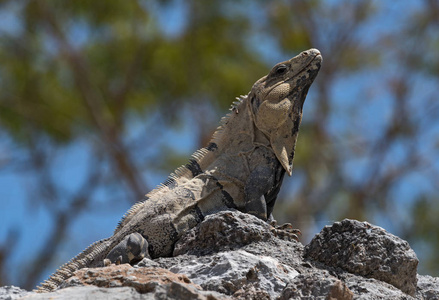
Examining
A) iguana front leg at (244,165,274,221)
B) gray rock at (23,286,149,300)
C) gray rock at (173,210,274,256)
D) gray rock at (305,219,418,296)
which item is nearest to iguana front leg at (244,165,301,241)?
iguana front leg at (244,165,274,221)

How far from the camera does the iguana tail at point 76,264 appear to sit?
521 centimetres

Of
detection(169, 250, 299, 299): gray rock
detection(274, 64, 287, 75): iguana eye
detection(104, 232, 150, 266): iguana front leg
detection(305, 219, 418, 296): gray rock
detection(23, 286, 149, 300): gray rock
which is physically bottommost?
detection(23, 286, 149, 300): gray rock

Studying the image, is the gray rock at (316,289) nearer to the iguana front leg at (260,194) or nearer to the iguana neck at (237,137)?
the iguana front leg at (260,194)

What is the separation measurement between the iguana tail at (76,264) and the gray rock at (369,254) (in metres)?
1.57

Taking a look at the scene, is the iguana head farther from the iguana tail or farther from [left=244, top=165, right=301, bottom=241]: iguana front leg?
the iguana tail

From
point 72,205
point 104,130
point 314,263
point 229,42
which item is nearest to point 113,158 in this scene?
point 104,130

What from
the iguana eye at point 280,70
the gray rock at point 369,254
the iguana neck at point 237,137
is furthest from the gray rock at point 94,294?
the iguana eye at point 280,70

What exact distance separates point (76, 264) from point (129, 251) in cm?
48

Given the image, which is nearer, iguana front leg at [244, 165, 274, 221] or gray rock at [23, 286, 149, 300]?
gray rock at [23, 286, 149, 300]

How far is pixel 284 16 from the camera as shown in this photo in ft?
64.4

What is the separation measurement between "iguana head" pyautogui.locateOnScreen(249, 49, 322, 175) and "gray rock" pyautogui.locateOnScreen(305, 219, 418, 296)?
3.22 feet

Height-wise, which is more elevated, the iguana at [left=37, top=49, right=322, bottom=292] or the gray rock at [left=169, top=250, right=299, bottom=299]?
the iguana at [left=37, top=49, right=322, bottom=292]

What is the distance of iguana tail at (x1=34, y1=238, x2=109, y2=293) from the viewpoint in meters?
5.21

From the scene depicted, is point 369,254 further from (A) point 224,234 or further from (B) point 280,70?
(B) point 280,70
